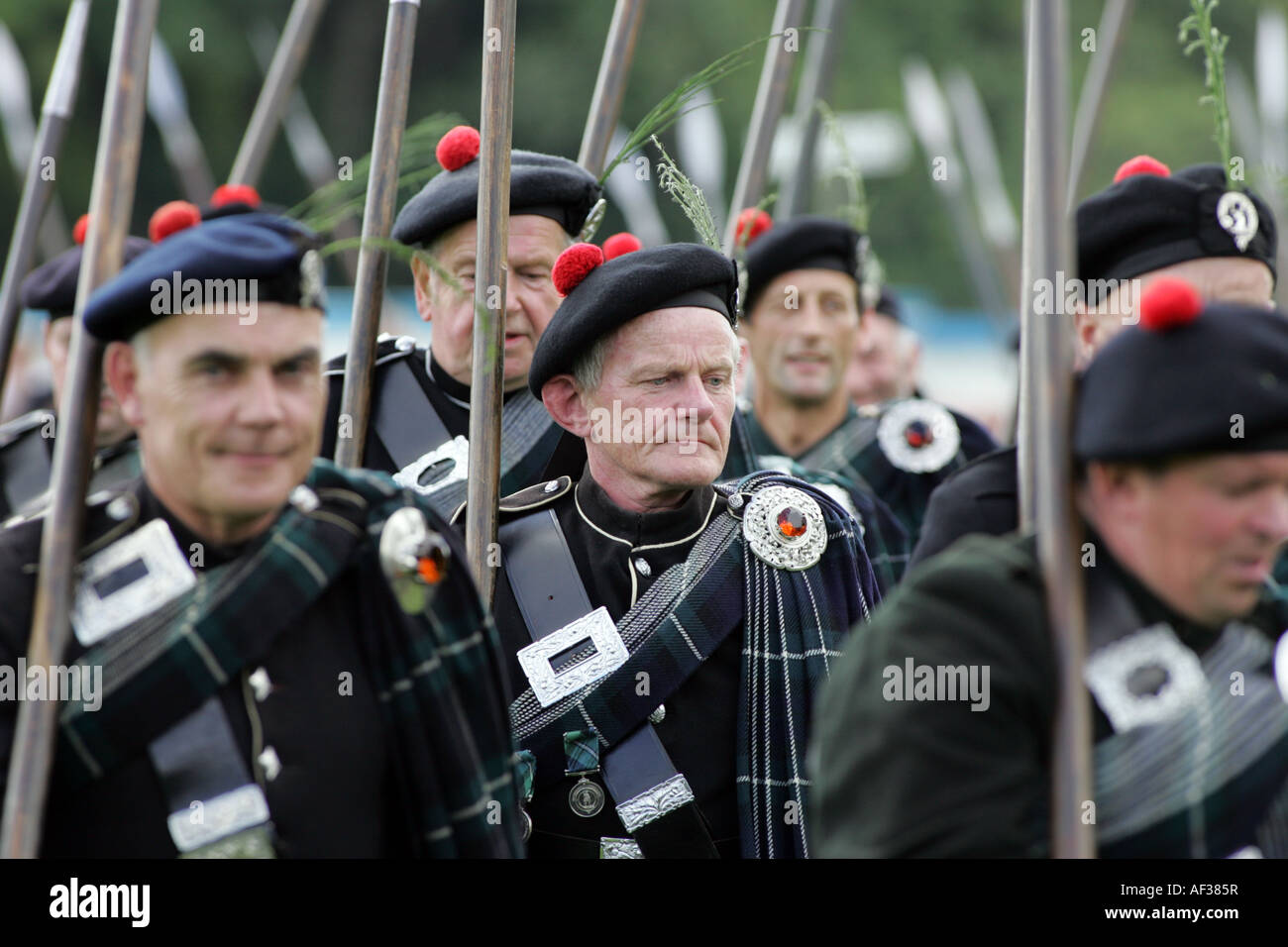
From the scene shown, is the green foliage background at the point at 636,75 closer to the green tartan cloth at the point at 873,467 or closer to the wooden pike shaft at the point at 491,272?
the green tartan cloth at the point at 873,467

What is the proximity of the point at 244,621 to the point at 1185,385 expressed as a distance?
4.60ft

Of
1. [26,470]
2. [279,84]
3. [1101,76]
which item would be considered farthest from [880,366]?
[26,470]

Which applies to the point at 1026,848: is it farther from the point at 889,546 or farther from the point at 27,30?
the point at 27,30

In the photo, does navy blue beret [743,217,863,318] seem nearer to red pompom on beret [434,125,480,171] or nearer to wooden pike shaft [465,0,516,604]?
red pompom on beret [434,125,480,171]

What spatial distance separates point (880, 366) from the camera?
8586 millimetres

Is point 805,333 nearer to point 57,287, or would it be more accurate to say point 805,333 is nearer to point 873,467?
point 873,467

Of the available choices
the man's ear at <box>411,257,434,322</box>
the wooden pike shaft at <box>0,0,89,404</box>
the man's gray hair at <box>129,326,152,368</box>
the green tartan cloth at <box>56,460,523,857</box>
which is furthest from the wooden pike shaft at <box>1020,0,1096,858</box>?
the wooden pike shaft at <box>0,0,89,404</box>

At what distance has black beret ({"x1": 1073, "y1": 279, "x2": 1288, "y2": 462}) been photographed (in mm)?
2600

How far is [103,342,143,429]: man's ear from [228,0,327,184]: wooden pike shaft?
12.4 feet

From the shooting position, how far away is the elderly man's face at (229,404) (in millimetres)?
2834

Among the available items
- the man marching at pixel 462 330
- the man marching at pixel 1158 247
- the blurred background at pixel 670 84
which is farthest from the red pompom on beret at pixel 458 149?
the blurred background at pixel 670 84

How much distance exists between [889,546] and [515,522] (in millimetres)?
1900

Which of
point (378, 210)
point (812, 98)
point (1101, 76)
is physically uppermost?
point (812, 98)

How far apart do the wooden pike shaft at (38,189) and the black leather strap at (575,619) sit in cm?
219
